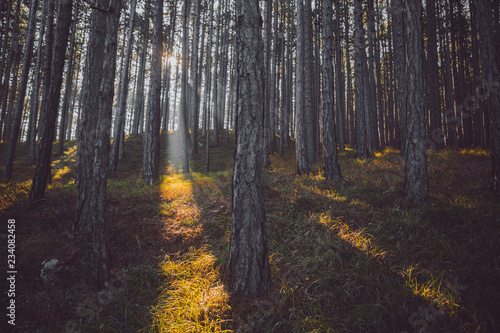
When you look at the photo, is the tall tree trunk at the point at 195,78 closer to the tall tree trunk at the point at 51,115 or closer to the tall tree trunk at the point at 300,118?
the tall tree trunk at the point at 300,118

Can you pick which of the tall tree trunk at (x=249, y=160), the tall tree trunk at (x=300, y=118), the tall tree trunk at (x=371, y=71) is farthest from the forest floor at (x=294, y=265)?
the tall tree trunk at (x=371, y=71)

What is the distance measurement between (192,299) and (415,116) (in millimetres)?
5480

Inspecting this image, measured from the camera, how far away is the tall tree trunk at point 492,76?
15.5 ft

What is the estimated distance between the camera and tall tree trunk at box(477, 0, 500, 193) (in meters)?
4.71

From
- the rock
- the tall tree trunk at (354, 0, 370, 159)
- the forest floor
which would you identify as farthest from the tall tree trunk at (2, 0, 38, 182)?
the tall tree trunk at (354, 0, 370, 159)

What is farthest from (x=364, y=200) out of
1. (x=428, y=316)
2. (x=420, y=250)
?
(x=428, y=316)

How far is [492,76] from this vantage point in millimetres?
4738

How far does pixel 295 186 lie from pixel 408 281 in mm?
4089

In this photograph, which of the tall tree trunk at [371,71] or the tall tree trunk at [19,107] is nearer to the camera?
the tall tree trunk at [19,107]

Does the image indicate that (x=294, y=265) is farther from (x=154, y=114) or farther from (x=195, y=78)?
(x=195, y=78)

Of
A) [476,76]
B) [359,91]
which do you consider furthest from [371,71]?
[359,91]

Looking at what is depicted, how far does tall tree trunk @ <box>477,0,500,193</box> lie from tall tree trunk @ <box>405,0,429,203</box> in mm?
1440

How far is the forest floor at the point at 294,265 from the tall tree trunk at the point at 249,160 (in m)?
0.32

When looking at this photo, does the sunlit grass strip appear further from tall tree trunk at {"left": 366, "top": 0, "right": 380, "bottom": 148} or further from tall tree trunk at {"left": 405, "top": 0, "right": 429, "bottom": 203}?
tall tree trunk at {"left": 366, "top": 0, "right": 380, "bottom": 148}
